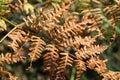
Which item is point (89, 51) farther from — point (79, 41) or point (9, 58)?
point (9, 58)

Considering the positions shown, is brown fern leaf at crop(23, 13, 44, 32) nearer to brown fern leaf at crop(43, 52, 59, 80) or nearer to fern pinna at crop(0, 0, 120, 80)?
fern pinna at crop(0, 0, 120, 80)

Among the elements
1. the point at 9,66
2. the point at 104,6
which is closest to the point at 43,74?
the point at 9,66

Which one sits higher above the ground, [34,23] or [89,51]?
[34,23]

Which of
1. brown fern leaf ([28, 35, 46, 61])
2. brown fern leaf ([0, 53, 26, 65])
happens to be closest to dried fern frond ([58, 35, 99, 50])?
brown fern leaf ([28, 35, 46, 61])

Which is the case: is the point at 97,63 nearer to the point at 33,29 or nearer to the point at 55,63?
the point at 55,63

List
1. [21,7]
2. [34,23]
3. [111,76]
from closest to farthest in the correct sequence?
[111,76] < [34,23] < [21,7]

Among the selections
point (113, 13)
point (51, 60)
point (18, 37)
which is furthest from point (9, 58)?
point (113, 13)

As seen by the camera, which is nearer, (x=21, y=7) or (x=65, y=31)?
(x=65, y=31)

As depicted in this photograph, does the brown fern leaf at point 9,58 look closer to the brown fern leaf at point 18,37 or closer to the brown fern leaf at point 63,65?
the brown fern leaf at point 18,37
